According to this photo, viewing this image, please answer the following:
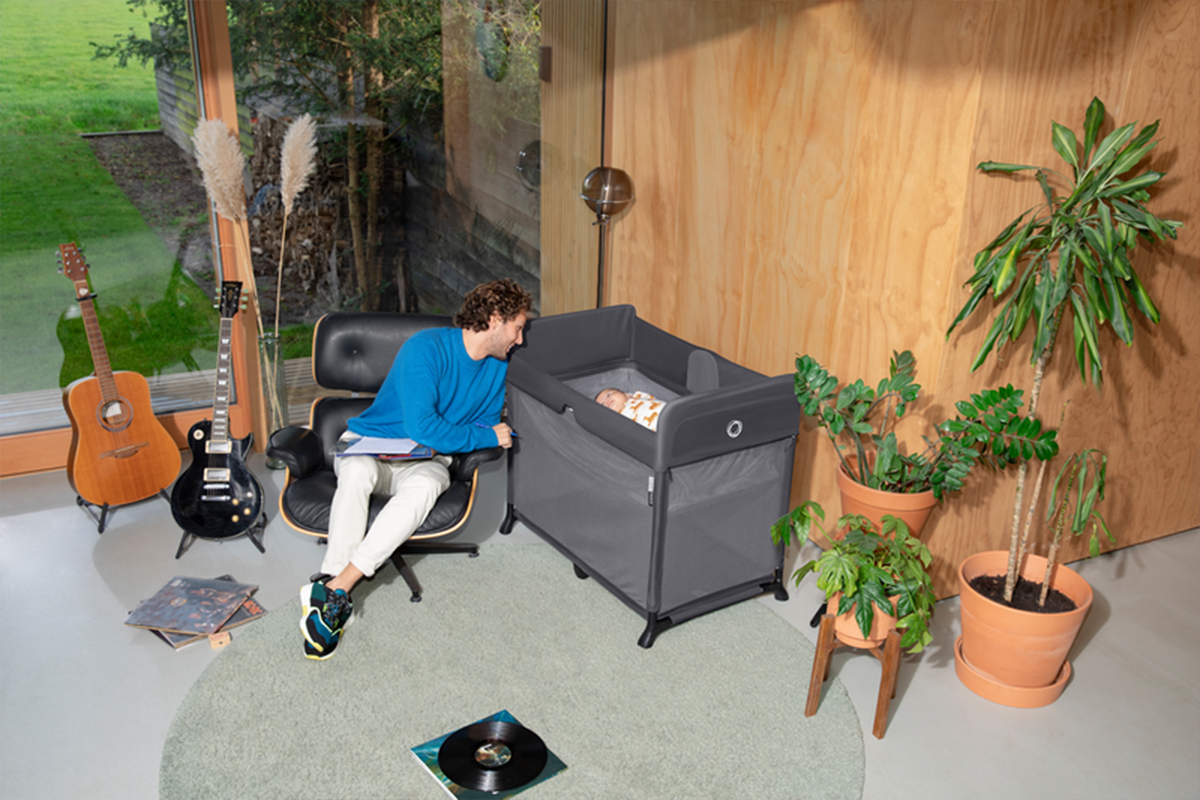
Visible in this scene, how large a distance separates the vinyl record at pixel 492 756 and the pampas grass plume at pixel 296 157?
2.33 m

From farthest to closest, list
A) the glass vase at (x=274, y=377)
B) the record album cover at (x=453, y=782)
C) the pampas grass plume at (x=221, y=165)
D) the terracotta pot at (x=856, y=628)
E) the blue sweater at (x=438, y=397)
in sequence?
the glass vase at (x=274, y=377), the pampas grass plume at (x=221, y=165), the blue sweater at (x=438, y=397), the terracotta pot at (x=856, y=628), the record album cover at (x=453, y=782)

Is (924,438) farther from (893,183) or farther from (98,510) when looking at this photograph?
(98,510)

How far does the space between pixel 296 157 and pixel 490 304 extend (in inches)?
47.2

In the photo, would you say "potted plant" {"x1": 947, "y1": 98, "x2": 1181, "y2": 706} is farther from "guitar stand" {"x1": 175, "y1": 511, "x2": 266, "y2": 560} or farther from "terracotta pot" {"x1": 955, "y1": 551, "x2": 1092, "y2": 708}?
"guitar stand" {"x1": 175, "y1": 511, "x2": 266, "y2": 560}

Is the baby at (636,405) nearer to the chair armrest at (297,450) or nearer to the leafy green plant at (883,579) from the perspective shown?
the leafy green plant at (883,579)

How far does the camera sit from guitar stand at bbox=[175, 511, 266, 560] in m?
3.56

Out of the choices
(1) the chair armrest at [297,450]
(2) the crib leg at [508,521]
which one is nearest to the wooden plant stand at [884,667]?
(2) the crib leg at [508,521]

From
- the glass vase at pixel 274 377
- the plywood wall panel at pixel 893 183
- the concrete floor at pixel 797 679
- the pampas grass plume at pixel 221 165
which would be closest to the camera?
the concrete floor at pixel 797 679

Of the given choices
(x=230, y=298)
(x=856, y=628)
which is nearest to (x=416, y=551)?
(x=230, y=298)

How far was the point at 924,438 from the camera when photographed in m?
3.12

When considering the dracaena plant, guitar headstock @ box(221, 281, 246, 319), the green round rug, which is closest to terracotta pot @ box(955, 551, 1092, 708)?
the green round rug

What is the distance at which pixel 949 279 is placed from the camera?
2.91 metres

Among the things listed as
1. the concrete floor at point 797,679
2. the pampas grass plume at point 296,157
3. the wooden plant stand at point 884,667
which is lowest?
the concrete floor at point 797,679

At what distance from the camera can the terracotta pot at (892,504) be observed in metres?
2.90
